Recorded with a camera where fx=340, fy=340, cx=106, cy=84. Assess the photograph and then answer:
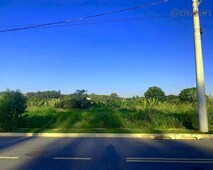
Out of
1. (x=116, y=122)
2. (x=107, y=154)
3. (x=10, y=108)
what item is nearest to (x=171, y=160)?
(x=107, y=154)

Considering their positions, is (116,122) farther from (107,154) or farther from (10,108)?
(107,154)

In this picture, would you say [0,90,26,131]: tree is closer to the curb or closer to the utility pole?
the curb

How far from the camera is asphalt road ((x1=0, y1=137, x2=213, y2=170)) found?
8.41 m

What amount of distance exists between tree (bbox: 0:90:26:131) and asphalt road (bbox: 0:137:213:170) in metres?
4.66

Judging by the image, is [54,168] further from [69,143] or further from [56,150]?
[69,143]

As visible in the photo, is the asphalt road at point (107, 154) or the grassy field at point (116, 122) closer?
the asphalt road at point (107, 154)

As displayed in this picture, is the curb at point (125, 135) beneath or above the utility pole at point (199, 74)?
beneath

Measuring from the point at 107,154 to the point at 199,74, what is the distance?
714cm

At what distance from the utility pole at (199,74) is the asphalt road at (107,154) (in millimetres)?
2469

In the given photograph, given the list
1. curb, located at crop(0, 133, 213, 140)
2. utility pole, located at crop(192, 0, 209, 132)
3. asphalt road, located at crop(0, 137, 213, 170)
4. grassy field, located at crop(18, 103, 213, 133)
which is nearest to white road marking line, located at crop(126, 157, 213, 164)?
asphalt road, located at crop(0, 137, 213, 170)

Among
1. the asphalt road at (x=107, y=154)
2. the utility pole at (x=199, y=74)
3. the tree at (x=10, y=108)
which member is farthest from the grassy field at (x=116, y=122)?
the asphalt road at (x=107, y=154)

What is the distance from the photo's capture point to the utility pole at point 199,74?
49.2 feet

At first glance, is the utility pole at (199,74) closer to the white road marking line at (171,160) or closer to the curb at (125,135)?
the curb at (125,135)

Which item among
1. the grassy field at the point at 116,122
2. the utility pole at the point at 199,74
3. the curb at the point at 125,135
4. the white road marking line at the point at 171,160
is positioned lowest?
the white road marking line at the point at 171,160
